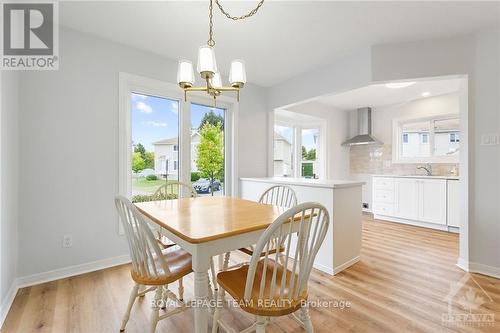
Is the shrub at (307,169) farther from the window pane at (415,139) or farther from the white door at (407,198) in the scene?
the window pane at (415,139)

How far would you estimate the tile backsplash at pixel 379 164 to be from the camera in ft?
14.3

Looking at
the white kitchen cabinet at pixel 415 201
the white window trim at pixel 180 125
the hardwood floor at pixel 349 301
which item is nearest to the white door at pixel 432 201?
the white kitchen cabinet at pixel 415 201

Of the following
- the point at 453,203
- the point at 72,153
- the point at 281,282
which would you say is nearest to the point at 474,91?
the point at 453,203

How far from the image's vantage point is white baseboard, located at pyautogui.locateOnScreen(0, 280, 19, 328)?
63.5 inches

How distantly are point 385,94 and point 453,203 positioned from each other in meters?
2.14

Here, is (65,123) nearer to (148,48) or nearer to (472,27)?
(148,48)

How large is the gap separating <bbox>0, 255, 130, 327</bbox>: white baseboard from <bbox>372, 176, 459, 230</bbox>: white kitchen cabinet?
14.8 ft

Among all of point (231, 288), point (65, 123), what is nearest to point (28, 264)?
point (65, 123)

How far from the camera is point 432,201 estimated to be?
155 inches

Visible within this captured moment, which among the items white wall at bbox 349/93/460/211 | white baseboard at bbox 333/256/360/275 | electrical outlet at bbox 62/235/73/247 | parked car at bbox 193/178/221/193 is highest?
white wall at bbox 349/93/460/211

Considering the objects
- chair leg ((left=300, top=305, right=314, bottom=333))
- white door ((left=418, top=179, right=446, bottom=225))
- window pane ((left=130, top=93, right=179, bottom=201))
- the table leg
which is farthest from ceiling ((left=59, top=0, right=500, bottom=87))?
white door ((left=418, top=179, right=446, bottom=225))

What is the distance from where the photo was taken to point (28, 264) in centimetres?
208

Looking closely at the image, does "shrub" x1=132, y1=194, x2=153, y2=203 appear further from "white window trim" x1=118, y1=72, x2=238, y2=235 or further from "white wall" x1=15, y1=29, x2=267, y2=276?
"white wall" x1=15, y1=29, x2=267, y2=276

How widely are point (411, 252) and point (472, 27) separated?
2499 millimetres
